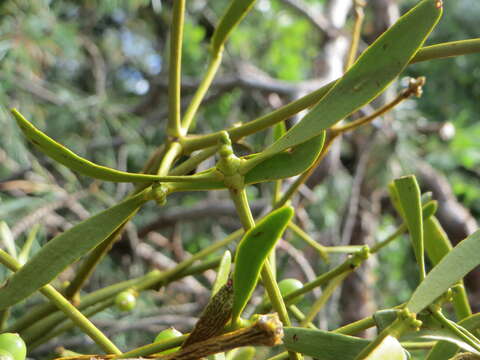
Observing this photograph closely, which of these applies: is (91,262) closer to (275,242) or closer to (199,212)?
(275,242)

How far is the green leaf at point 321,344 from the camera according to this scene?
0.65 feet

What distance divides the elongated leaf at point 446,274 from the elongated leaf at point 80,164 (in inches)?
3.5

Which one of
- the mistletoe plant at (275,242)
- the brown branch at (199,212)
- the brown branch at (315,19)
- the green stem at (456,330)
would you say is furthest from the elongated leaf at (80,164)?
the brown branch at (315,19)

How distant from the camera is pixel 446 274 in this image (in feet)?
0.67

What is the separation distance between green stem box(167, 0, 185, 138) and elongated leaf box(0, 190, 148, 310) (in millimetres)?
85

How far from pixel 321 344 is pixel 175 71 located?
0.16 metres

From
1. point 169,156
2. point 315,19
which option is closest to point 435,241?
point 169,156

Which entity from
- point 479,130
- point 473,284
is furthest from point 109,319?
point 479,130

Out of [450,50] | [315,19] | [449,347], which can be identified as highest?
[315,19]

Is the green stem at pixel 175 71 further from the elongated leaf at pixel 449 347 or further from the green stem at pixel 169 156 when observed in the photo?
the elongated leaf at pixel 449 347

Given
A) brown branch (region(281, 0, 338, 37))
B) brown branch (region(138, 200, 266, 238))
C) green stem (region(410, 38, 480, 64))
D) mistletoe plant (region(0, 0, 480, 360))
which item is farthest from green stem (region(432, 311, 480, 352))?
brown branch (region(281, 0, 338, 37))

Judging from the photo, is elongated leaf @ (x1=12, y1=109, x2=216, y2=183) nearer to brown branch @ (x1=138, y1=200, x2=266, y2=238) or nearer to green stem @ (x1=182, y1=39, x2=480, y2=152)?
green stem @ (x1=182, y1=39, x2=480, y2=152)

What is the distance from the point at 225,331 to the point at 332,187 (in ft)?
3.83

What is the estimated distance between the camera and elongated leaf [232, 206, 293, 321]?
17cm
